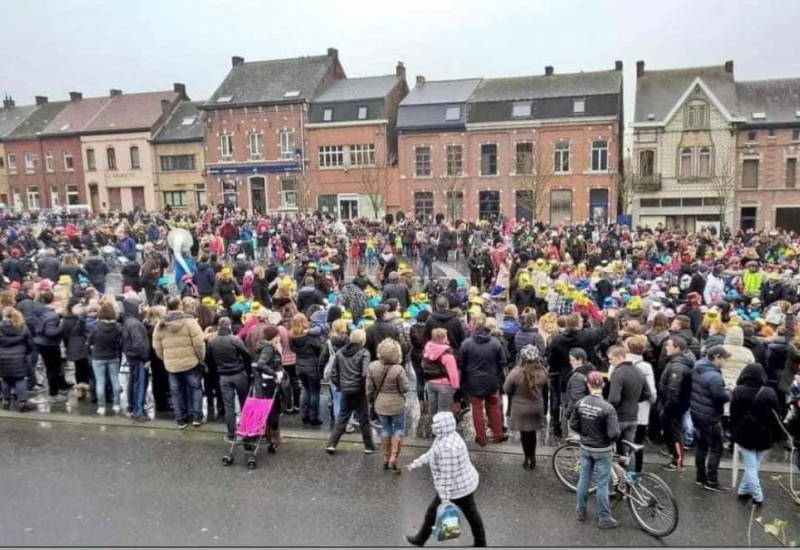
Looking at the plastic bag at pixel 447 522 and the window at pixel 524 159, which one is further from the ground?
the window at pixel 524 159

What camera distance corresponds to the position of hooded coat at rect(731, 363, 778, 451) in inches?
245

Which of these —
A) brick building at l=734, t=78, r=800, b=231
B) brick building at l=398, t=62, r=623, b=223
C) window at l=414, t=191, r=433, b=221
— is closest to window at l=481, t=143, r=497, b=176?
brick building at l=398, t=62, r=623, b=223

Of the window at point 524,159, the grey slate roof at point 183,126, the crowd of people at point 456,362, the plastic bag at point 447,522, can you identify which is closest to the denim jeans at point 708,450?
the crowd of people at point 456,362

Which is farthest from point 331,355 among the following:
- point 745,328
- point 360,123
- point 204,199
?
point 204,199

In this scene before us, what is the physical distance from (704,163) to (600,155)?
18.5ft

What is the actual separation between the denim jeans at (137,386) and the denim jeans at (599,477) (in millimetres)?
6163

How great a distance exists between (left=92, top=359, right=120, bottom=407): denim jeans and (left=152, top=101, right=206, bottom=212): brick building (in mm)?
36454

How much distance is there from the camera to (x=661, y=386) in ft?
23.9

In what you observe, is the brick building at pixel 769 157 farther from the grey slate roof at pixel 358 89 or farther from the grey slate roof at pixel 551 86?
the grey slate roof at pixel 358 89

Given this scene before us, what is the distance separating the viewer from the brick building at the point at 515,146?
35375 mm

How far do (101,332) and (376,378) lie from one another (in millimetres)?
4250

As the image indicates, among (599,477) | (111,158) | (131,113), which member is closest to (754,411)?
(599,477)

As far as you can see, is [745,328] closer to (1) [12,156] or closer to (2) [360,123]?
(2) [360,123]

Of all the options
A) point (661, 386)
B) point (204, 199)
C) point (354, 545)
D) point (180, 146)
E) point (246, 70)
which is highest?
point (246, 70)
